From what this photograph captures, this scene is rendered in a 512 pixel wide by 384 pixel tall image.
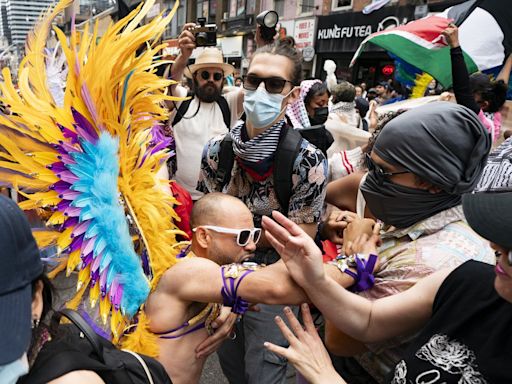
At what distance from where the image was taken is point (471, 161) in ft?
4.34

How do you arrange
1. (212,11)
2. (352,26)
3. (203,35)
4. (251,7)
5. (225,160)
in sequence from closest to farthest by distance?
(225,160)
(203,35)
(352,26)
(251,7)
(212,11)

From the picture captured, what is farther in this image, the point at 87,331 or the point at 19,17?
the point at 19,17

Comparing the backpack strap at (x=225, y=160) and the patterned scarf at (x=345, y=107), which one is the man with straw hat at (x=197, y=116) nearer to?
the backpack strap at (x=225, y=160)

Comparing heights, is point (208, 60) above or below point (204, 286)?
above

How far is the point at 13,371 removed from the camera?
0.82m

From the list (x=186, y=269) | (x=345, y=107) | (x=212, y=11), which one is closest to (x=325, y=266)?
(x=186, y=269)

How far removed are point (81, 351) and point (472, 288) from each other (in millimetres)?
1044

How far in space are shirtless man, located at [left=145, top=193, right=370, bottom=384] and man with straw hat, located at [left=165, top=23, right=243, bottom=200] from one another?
1.39 meters

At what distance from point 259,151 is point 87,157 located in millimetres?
898

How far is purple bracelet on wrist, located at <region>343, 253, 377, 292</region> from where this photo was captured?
4.65 ft

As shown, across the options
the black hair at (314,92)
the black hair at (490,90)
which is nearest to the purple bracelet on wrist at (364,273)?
the black hair at (314,92)

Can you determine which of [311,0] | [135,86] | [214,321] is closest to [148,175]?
[135,86]

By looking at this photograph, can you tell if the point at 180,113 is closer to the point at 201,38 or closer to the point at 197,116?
the point at 197,116

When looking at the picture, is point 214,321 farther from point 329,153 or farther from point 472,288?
point 329,153
